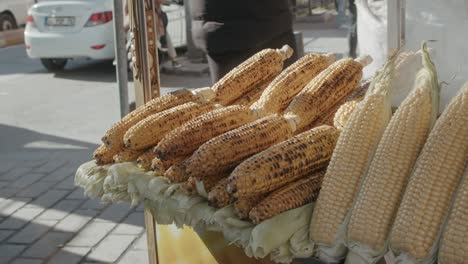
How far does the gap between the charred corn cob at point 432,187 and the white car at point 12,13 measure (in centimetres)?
1670

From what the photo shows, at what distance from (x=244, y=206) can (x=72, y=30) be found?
9.65m

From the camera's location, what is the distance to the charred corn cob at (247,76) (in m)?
2.70

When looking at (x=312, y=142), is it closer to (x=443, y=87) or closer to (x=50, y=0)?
(x=443, y=87)

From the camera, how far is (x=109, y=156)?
8.25ft

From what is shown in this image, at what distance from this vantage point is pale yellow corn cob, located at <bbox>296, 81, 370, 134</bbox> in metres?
2.21

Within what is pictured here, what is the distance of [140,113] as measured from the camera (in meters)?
2.56

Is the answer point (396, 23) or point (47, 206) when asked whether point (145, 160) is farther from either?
point (47, 206)

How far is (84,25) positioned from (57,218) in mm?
6490

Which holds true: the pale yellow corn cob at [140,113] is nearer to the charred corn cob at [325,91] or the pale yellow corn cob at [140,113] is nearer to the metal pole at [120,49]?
the charred corn cob at [325,91]

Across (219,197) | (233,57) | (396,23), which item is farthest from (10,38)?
(219,197)

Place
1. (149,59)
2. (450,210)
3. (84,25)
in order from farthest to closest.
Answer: (84,25), (149,59), (450,210)

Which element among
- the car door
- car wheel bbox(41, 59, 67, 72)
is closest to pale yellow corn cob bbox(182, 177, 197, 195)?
car wheel bbox(41, 59, 67, 72)

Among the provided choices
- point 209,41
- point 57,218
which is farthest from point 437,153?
point 57,218

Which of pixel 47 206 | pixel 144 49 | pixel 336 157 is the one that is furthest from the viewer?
pixel 47 206
